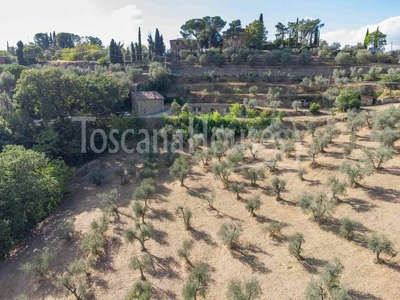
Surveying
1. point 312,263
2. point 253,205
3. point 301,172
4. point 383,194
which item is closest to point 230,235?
point 253,205

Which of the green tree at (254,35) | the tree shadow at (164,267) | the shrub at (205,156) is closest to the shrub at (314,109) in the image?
the shrub at (205,156)

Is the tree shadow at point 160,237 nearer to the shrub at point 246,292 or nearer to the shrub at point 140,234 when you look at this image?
the shrub at point 140,234

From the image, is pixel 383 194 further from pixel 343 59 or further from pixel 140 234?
pixel 343 59

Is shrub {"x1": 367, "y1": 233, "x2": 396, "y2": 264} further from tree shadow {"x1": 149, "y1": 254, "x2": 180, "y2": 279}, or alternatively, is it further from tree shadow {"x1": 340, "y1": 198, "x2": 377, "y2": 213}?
tree shadow {"x1": 149, "y1": 254, "x2": 180, "y2": 279}

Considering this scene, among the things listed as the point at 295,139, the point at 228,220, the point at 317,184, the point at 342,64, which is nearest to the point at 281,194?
the point at 317,184

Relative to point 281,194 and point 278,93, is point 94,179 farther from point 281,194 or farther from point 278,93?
point 278,93
